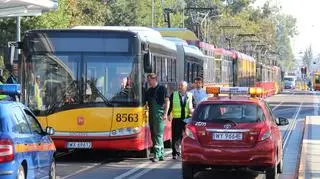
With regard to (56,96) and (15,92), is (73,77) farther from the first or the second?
(15,92)

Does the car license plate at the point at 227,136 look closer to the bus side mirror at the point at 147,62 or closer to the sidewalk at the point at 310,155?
the sidewalk at the point at 310,155

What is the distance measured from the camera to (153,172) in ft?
46.8

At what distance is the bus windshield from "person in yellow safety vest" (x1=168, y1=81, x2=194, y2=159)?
34.6 inches

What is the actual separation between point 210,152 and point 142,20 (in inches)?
2971

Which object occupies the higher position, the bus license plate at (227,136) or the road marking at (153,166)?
the bus license plate at (227,136)

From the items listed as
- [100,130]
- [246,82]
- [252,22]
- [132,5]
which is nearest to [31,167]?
[100,130]

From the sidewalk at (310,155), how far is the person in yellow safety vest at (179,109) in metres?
2.62

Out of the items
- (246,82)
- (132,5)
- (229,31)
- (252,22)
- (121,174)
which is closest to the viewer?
(121,174)

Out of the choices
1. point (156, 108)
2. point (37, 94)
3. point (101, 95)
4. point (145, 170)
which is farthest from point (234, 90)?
point (37, 94)

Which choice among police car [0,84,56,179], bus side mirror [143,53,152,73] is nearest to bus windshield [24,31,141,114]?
bus side mirror [143,53,152,73]

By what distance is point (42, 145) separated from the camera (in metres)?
11.0

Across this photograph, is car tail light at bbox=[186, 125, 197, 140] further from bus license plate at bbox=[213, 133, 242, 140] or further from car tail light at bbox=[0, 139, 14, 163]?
car tail light at bbox=[0, 139, 14, 163]

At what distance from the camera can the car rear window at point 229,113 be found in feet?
41.6

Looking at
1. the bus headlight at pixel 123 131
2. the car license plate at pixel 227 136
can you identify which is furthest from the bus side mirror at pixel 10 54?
the car license plate at pixel 227 136
